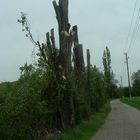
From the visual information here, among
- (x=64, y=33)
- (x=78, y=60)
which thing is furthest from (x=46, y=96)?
(x=78, y=60)

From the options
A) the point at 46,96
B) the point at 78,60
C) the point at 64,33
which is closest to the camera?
the point at 46,96

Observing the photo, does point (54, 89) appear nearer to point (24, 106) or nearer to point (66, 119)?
point (66, 119)

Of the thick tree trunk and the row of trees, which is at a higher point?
the thick tree trunk

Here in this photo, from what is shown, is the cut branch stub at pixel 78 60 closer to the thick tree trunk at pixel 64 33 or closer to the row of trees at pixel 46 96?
the row of trees at pixel 46 96

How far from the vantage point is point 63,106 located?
74.6 feet

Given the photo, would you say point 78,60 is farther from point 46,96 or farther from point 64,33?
point 46,96

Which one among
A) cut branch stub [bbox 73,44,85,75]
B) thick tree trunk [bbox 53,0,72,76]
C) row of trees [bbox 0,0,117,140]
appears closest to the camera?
row of trees [bbox 0,0,117,140]

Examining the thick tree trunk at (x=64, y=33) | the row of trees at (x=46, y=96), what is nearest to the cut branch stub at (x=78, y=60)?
the row of trees at (x=46, y=96)

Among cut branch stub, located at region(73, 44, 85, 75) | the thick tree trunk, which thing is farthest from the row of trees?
cut branch stub, located at region(73, 44, 85, 75)

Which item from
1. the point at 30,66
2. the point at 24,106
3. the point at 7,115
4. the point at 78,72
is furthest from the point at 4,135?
the point at 78,72

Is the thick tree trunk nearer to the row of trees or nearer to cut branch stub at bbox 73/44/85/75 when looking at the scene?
the row of trees

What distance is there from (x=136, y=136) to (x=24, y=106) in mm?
5580

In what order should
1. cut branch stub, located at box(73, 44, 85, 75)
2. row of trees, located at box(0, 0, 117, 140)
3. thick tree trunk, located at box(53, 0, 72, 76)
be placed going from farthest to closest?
1. cut branch stub, located at box(73, 44, 85, 75)
2. thick tree trunk, located at box(53, 0, 72, 76)
3. row of trees, located at box(0, 0, 117, 140)

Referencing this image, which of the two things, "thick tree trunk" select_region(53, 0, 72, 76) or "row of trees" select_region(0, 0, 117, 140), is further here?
"thick tree trunk" select_region(53, 0, 72, 76)
